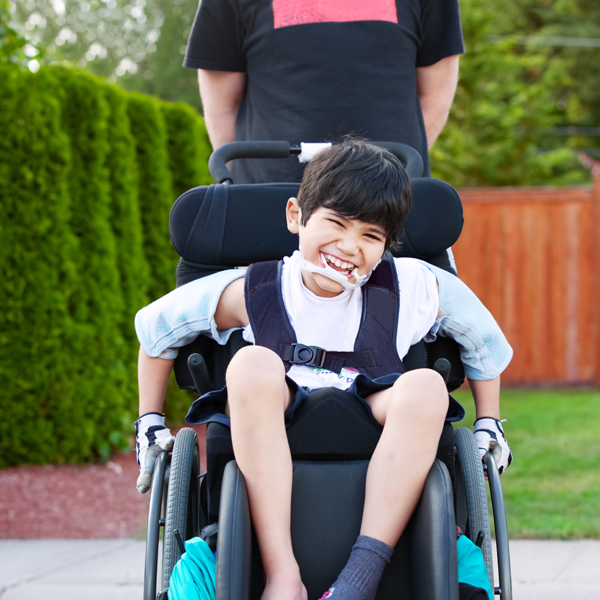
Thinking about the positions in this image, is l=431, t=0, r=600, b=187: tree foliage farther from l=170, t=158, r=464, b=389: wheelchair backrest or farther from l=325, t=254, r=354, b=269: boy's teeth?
l=325, t=254, r=354, b=269: boy's teeth

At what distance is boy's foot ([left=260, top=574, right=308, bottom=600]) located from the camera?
1.46 m

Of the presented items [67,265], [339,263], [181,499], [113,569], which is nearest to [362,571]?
[181,499]

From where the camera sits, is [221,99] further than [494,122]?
No

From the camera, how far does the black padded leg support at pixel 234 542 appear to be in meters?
1.43

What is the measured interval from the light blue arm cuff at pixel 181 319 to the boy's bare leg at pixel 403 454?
50 centimetres

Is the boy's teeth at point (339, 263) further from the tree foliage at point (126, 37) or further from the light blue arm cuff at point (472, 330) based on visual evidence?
the tree foliage at point (126, 37)

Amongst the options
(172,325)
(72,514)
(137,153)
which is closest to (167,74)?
(137,153)

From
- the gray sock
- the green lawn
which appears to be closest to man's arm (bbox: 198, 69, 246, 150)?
the gray sock

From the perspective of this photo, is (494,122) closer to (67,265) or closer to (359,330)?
(67,265)


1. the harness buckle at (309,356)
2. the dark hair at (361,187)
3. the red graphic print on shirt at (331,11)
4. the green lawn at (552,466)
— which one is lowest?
the green lawn at (552,466)

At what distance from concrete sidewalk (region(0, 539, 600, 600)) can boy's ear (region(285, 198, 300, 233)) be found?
1.60 metres

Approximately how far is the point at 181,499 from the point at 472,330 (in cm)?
78

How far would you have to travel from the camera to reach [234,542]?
4.76ft

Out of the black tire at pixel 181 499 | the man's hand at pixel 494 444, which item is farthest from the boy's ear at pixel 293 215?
the man's hand at pixel 494 444
